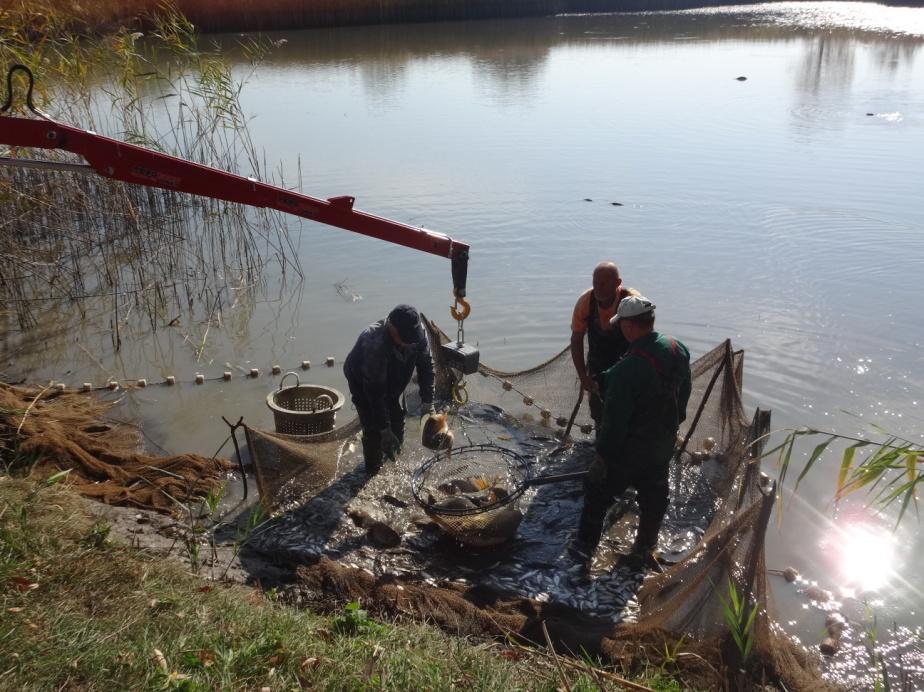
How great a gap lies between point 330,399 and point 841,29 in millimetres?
34017

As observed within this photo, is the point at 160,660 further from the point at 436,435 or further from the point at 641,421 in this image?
the point at 436,435

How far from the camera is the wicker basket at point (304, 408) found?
22.1ft

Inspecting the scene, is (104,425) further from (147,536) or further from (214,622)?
(214,622)

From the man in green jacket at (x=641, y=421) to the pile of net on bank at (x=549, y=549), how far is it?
424 millimetres

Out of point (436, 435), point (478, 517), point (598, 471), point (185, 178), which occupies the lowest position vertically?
point (478, 517)

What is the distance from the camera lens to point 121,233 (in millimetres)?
11578

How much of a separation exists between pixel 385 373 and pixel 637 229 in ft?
25.5

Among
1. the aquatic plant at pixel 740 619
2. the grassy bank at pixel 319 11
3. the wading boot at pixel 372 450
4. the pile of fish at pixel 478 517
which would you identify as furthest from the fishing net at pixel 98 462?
the grassy bank at pixel 319 11

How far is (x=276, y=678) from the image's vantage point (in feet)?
11.3

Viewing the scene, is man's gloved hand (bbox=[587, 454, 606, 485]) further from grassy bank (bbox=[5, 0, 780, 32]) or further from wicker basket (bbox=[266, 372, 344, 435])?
grassy bank (bbox=[5, 0, 780, 32])

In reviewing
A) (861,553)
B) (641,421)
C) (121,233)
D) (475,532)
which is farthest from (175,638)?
(121,233)

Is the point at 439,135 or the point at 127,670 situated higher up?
the point at 439,135

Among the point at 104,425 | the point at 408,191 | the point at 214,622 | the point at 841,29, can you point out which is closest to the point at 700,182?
the point at 408,191

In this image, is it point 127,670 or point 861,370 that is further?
point 861,370
